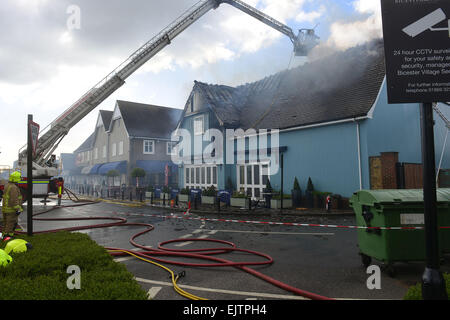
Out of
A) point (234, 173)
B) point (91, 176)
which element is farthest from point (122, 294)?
point (91, 176)

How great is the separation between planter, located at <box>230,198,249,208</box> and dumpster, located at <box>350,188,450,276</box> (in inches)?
400

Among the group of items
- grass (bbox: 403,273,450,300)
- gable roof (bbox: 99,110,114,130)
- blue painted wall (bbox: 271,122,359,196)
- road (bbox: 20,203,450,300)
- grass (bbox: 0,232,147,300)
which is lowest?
road (bbox: 20,203,450,300)

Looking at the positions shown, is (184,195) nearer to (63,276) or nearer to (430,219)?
(63,276)

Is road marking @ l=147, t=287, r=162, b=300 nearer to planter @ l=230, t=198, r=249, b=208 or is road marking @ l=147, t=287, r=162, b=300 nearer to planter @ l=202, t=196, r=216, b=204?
planter @ l=230, t=198, r=249, b=208

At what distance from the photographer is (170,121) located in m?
39.6

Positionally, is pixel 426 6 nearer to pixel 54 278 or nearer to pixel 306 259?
pixel 306 259

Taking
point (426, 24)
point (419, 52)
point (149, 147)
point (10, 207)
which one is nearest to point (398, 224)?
point (419, 52)

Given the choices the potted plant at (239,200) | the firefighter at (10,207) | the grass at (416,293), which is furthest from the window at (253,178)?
the grass at (416,293)

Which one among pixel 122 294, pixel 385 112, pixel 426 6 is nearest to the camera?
pixel 122 294

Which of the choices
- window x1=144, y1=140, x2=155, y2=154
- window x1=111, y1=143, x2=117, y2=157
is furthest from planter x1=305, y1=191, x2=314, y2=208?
window x1=111, y1=143, x2=117, y2=157

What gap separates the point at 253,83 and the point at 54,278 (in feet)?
79.6

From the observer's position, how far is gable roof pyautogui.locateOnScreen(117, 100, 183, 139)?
35.2 m

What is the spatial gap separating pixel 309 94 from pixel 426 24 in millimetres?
15478

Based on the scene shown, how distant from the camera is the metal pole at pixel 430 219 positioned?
3.16 meters
